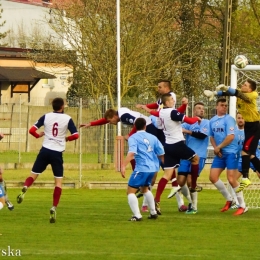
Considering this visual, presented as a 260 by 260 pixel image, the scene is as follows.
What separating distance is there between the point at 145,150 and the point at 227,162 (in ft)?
7.88

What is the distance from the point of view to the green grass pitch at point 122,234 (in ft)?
38.7

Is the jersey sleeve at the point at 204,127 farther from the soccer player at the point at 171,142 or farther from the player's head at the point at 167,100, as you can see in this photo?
the player's head at the point at 167,100

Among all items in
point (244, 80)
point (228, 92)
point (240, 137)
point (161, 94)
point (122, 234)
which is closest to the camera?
point (122, 234)

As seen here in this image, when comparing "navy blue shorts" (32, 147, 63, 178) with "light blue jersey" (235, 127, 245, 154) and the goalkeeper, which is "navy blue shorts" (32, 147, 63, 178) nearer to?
the goalkeeper

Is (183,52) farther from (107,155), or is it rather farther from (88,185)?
(88,185)

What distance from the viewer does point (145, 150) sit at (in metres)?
15.4

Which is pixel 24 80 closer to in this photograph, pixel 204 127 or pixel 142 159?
pixel 204 127

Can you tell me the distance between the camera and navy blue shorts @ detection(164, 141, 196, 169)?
16.8m

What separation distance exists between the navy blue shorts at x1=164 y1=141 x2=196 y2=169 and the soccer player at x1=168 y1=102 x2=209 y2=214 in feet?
2.61

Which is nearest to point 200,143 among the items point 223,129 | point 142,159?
point 223,129

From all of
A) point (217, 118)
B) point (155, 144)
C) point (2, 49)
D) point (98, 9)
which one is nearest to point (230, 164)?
point (217, 118)

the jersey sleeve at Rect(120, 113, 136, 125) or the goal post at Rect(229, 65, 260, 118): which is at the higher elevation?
the goal post at Rect(229, 65, 260, 118)

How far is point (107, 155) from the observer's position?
30.0m

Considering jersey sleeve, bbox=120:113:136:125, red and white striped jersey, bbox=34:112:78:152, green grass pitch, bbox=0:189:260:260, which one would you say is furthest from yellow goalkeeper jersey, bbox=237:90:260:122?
red and white striped jersey, bbox=34:112:78:152
